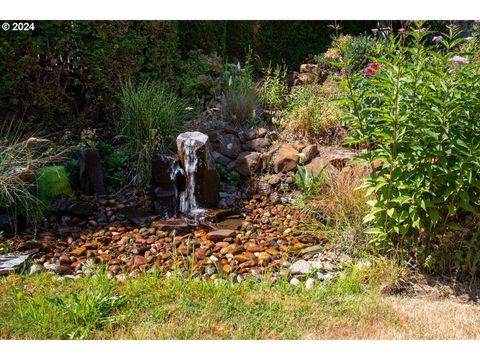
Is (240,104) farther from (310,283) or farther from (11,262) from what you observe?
(11,262)

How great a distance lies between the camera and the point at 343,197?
488cm

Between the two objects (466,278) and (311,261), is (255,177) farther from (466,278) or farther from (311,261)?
(466,278)

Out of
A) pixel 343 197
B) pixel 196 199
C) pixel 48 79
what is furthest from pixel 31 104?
pixel 343 197

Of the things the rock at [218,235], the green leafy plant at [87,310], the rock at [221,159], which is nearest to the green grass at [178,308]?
the green leafy plant at [87,310]

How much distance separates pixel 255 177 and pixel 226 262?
1.94 meters

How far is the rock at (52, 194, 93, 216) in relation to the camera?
5387 millimetres

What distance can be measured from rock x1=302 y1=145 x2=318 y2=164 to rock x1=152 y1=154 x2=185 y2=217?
1489 mm

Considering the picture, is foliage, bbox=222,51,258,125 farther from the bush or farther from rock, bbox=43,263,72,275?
rock, bbox=43,263,72,275

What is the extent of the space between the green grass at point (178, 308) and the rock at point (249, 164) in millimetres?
2492

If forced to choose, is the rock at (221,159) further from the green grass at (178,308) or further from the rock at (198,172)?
the green grass at (178,308)

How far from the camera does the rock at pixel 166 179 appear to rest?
5.82 m

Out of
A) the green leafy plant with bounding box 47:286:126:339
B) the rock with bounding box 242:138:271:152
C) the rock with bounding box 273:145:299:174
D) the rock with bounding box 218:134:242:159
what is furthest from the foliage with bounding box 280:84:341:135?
the green leafy plant with bounding box 47:286:126:339

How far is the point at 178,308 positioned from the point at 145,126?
3365 millimetres

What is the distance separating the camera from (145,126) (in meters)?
6.34
